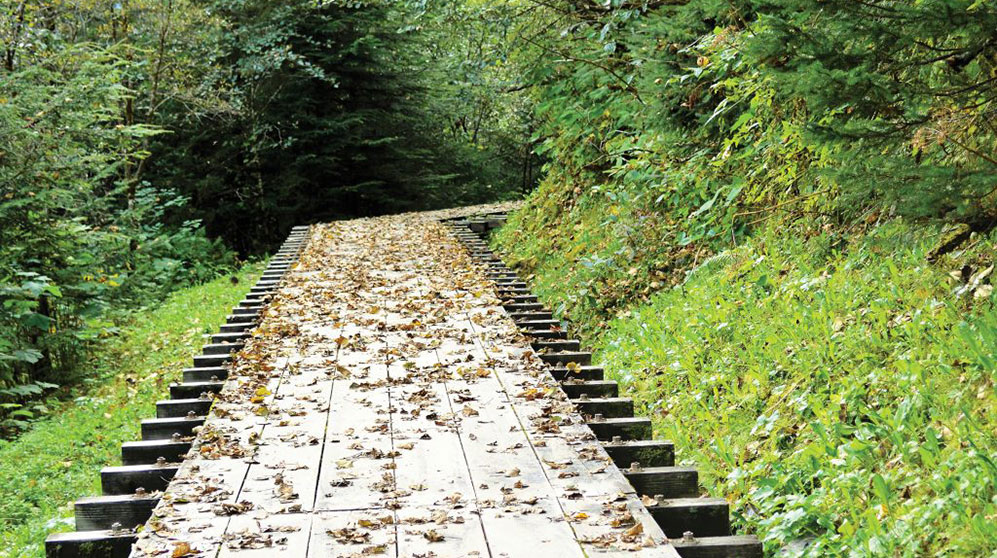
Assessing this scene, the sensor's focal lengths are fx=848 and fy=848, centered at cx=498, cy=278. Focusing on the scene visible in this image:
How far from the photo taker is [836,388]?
4.32 metres

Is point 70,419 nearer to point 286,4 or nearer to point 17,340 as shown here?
point 17,340

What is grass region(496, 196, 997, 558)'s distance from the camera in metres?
3.22

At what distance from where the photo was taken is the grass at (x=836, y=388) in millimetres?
3222

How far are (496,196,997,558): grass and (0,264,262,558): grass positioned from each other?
4.22 meters

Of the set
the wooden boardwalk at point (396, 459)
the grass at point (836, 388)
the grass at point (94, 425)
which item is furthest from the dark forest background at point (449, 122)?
the wooden boardwalk at point (396, 459)

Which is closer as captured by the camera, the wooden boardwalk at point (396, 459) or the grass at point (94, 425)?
the wooden boardwalk at point (396, 459)

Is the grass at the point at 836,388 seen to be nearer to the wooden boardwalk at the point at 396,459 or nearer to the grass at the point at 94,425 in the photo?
the wooden boardwalk at the point at 396,459

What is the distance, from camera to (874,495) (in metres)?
3.43

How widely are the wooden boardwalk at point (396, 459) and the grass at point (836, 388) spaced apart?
736 millimetres

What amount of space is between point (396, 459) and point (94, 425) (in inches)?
219

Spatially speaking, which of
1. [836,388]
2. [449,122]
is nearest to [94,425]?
[836,388]

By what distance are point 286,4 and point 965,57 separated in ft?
68.8

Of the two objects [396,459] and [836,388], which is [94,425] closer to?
[396,459]

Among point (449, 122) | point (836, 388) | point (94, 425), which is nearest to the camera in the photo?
point (836, 388)
